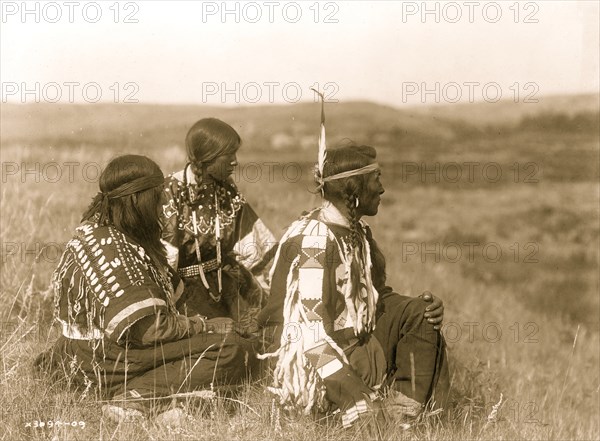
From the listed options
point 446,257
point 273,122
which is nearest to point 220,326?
point 273,122

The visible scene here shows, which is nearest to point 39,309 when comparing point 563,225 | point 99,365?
point 99,365

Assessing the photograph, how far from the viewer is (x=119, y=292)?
3600mm

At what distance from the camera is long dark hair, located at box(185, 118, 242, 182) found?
489 centimetres

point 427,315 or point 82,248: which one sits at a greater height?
point 82,248

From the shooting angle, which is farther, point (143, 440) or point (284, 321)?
point (284, 321)

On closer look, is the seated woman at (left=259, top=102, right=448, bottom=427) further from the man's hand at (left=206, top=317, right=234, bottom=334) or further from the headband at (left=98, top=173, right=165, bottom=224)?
the headband at (left=98, top=173, right=165, bottom=224)

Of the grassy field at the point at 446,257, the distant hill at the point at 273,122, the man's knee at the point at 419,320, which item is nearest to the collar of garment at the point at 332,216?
the distant hill at the point at 273,122

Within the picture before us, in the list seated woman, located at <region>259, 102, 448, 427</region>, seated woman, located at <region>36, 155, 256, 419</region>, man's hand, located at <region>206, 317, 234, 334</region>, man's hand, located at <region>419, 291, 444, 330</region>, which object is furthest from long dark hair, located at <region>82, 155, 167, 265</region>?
man's hand, located at <region>419, 291, 444, 330</region>

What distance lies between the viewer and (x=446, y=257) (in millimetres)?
14891

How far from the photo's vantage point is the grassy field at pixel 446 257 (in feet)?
12.5

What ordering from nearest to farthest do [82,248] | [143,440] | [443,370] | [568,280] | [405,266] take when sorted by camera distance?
[143,440], [82,248], [443,370], [405,266], [568,280]

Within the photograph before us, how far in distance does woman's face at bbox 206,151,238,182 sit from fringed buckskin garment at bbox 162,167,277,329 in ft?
0.31

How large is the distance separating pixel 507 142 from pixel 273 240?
16714mm

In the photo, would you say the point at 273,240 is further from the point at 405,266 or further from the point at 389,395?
the point at 405,266
